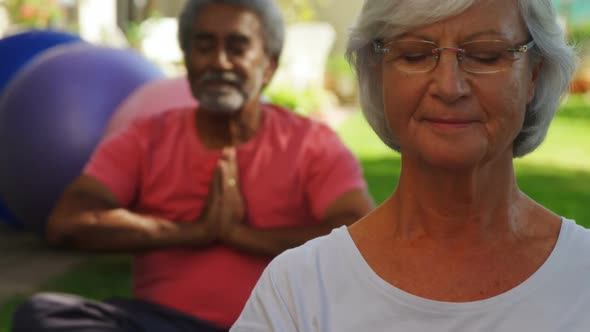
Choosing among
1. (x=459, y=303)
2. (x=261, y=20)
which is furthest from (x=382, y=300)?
(x=261, y=20)

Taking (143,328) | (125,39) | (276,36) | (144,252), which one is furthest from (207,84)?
(125,39)

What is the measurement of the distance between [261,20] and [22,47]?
11.5 ft

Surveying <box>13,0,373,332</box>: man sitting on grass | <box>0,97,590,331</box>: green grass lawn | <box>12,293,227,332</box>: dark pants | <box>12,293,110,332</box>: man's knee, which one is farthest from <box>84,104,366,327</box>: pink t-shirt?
<box>0,97,590,331</box>: green grass lawn

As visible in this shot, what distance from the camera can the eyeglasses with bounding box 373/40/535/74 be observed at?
5.54 feet

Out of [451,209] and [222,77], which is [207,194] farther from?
[451,209]

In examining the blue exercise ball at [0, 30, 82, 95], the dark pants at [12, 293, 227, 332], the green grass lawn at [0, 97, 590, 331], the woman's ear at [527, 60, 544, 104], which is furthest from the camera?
the blue exercise ball at [0, 30, 82, 95]

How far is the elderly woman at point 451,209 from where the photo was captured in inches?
66.9

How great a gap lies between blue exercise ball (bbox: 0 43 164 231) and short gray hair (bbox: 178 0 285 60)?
2.13m

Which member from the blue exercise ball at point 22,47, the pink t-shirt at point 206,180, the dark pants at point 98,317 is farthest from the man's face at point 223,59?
the blue exercise ball at point 22,47

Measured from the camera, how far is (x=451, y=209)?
1851mm

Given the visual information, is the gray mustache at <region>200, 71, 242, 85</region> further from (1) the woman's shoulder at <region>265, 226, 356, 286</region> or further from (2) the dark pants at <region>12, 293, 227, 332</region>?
(1) the woman's shoulder at <region>265, 226, 356, 286</region>

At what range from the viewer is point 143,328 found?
3.25 m

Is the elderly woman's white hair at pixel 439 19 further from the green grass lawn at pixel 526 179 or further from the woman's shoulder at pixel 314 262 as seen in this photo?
the green grass lawn at pixel 526 179

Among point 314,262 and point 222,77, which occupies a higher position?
point 222,77
